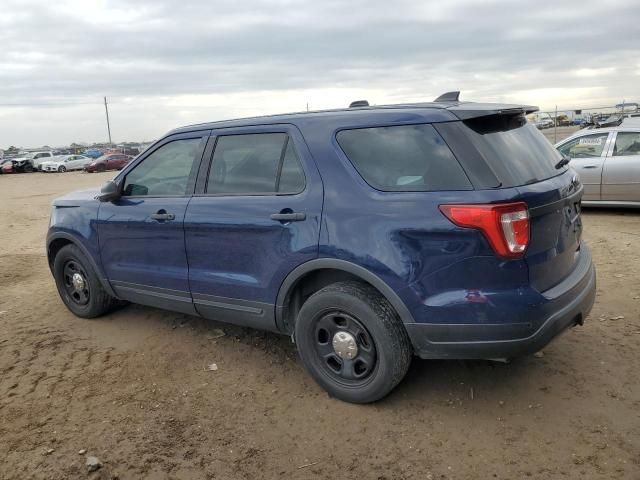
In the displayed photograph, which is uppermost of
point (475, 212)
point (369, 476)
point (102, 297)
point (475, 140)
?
point (475, 140)

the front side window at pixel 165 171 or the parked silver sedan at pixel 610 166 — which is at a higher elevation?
the front side window at pixel 165 171

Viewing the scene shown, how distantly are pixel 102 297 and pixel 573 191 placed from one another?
4.01 meters

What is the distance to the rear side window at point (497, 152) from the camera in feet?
9.86

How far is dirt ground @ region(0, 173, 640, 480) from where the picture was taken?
116 inches

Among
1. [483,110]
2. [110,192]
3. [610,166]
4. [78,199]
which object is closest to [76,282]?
[78,199]

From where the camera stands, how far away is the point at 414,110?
10.8 feet

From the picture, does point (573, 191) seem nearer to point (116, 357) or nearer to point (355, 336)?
point (355, 336)

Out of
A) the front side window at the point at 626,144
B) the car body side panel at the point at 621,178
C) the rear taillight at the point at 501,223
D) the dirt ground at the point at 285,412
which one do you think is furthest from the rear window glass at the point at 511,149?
the front side window at the point at 626,144

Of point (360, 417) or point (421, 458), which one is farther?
point (360, 417)

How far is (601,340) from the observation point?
4.25 metres

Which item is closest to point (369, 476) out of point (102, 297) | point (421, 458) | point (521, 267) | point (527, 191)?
point (421, 458)

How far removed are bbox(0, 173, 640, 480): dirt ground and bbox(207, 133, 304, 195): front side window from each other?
1318 millimetres

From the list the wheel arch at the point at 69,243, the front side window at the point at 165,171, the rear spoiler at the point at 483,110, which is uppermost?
the rear spoiler at the point at 483,110

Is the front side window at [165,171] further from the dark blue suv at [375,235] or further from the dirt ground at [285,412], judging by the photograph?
the dirt ground at [285,412]
